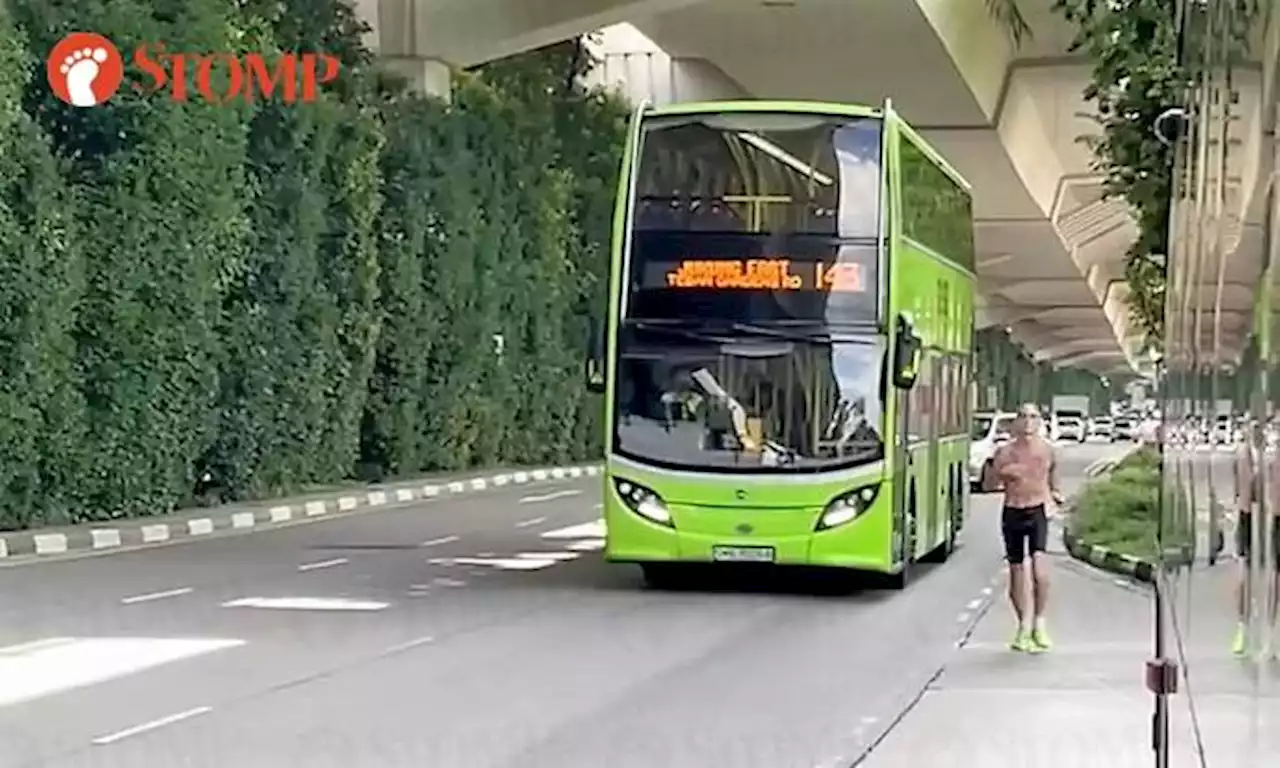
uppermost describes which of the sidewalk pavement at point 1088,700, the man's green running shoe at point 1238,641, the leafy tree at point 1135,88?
the leafy tree at point 1135,88

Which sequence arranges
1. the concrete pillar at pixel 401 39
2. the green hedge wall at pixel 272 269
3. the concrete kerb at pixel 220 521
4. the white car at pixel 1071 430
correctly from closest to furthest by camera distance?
the concrete kerb at pixel 220 521, the green hedge wall at pixel 272 269, the concrete pillar at pixel 401 39, the white car at pixel 1071 430

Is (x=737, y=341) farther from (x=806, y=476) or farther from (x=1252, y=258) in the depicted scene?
(x=1252, y=258)

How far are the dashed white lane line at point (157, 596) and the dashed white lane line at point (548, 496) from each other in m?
19.1

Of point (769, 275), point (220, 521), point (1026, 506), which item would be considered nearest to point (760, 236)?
point (769, 275)

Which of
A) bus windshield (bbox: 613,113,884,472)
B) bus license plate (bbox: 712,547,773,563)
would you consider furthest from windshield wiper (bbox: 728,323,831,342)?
bus license plate (bbox: 712,547,773,563)

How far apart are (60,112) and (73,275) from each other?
7.54 ft

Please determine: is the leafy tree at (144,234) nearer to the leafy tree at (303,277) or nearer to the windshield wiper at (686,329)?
the leafy tree at (303,277)

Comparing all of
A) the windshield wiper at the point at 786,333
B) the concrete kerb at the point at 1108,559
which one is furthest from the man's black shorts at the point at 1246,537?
the concrete kerb at the point at 1108,559

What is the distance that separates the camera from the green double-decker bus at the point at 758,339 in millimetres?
19672

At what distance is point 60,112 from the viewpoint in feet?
90.7

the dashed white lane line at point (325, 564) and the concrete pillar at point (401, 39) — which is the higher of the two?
the concrete pillar at point (401, 39)

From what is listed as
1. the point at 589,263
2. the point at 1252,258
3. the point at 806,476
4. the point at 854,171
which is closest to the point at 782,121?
Answer: the point at 854,171

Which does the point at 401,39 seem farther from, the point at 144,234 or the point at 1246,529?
the point at 1246,529

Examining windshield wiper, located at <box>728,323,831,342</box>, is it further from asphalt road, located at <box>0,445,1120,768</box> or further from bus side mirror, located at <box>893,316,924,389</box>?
asphalt road, located at <box>0,445,1120,768</box>
